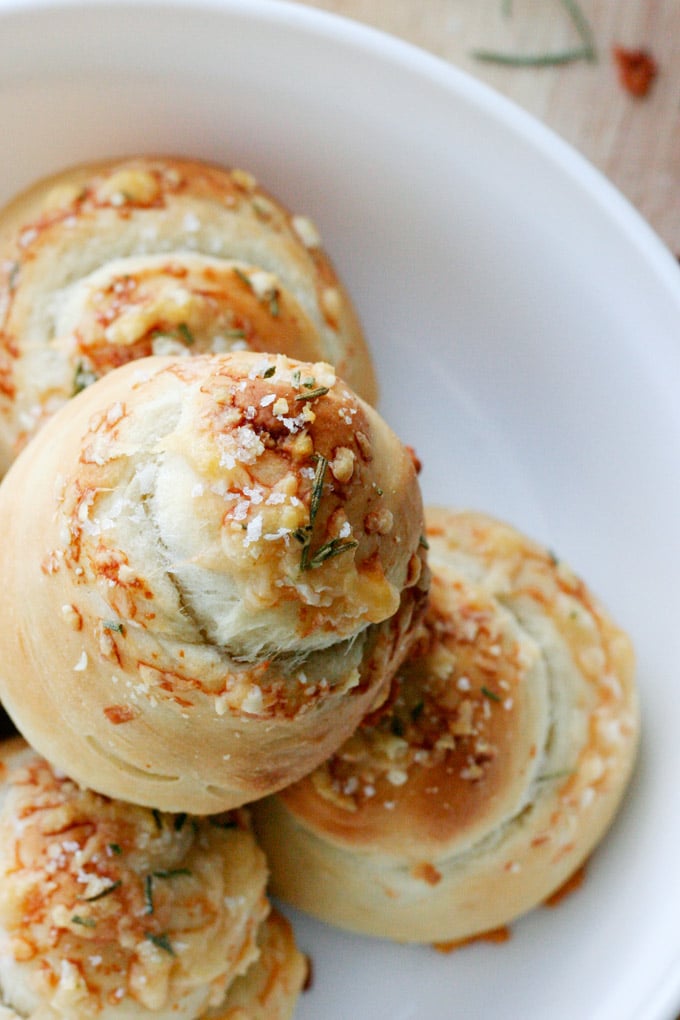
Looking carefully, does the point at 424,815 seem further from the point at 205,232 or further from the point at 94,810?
the point at 205,232

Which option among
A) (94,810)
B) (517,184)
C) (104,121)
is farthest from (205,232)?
(94,810)

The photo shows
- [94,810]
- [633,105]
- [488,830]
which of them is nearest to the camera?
[94,810]

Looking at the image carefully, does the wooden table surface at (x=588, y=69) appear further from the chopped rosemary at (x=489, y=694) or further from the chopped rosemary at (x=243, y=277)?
the chopped rosemary at (x=489, y=694)

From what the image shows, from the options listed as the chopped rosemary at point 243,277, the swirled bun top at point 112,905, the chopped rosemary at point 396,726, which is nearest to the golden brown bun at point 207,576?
the swirled bun top at point 112,905

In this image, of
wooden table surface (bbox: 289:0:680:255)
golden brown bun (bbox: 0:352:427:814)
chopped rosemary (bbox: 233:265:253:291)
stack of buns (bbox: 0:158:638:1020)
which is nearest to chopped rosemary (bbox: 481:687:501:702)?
stack of buns (bbox: 0:158:638:1020)

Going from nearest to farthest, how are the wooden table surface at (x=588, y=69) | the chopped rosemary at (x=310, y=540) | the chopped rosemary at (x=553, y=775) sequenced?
the chopped rosemary at (x=310, y=540)
the chopped rosemary at (x=553, y=775)
the wooden table surface at (x=588, y=69)
